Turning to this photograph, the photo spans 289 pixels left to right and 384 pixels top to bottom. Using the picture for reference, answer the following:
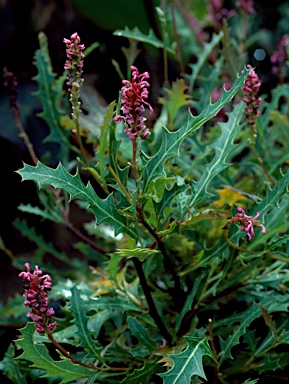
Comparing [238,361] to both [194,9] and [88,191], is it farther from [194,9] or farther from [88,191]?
[194,9]

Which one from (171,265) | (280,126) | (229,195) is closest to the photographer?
(171,265)

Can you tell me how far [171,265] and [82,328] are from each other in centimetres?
A: 11

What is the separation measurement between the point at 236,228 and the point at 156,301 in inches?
5.8

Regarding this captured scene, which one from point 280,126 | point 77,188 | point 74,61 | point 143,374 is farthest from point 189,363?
point 280,126

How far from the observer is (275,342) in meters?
0.56

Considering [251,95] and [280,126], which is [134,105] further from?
[280,126]

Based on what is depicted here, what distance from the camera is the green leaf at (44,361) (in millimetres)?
480

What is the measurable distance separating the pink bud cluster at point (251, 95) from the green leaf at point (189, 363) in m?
0.25

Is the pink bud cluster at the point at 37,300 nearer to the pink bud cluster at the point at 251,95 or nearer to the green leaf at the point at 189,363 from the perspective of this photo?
the green leaf at the point at 189,363

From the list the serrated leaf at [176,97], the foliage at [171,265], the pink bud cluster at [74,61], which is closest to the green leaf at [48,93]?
the foliage at [171,265]

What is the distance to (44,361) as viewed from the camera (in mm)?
504

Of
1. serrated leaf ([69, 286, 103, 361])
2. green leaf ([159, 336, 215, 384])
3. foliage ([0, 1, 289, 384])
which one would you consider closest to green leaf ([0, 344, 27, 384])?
foliage ([0, 1, 289, 384])

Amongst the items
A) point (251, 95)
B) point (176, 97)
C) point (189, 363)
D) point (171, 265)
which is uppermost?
point (176, 97)

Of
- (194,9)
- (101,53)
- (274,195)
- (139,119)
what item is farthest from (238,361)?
(194,9)
